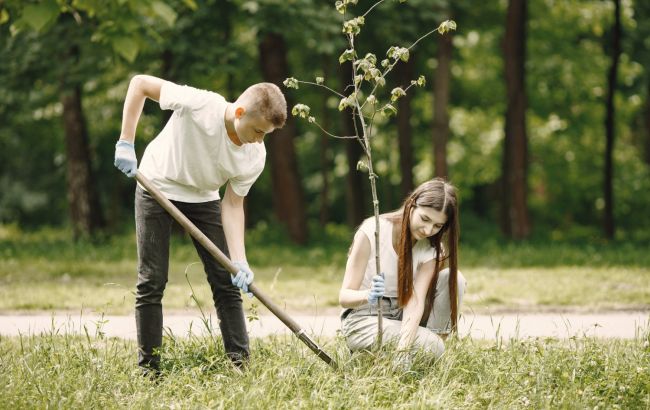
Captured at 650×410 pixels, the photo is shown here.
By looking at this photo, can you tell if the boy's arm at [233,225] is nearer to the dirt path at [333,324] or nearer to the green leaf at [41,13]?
the dirt path at [333,324]

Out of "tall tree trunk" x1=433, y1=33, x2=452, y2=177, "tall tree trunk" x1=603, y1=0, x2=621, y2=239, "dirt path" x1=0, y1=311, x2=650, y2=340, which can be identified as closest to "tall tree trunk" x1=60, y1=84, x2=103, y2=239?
"tall tree trunk" x1=433, y1=33, x2=452, y2=177

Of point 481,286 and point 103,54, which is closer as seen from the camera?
point 481,286

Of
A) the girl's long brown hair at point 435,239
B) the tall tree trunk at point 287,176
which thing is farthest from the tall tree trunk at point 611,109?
the girl's long brown hair at point 435,239

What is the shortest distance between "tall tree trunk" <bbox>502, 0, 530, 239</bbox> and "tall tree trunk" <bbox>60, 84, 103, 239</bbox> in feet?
22.8

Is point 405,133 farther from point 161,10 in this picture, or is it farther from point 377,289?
point 377,289

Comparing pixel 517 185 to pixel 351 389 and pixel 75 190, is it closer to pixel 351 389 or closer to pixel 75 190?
pixel 75 190

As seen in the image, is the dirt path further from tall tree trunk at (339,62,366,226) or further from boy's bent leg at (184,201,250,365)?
tall tree trunk at (339,62,366,226)

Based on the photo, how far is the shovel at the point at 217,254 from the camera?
399 cm

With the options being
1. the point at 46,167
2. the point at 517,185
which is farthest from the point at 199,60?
the point at 46,167

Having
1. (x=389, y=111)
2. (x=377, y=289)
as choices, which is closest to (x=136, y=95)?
(x=389, y=111)

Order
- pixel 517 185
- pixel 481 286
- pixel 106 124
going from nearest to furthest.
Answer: pixel 481 286 → pixel 517 185 → pixel 106 124

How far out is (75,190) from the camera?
1363cm

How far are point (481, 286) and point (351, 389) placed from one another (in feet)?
14.7

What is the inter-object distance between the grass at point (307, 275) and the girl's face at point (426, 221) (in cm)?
100
